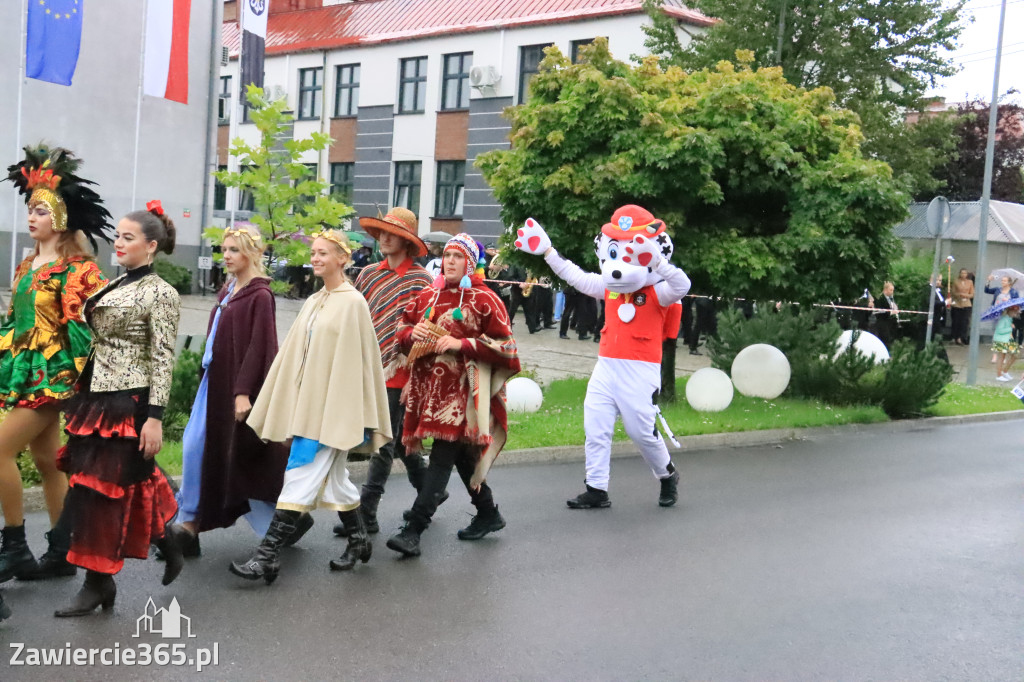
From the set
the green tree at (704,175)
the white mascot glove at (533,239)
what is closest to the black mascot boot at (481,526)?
the white mascot glove at (533,239)

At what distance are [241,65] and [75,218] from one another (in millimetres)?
20129

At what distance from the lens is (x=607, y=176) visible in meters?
12.5

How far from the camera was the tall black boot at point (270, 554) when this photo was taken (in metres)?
5.96

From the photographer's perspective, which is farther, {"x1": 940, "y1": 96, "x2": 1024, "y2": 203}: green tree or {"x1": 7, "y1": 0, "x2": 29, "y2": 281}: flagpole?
{"x1": 940, "y1": 96, "x2": 1024, "y2": 203}: green tree

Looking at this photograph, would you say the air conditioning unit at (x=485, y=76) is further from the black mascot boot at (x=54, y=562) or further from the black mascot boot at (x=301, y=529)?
the black mascot boot at (x=54, y=562)

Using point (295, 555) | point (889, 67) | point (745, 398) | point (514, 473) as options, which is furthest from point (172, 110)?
point (295, 555)

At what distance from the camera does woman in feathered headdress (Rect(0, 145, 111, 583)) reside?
218 inches

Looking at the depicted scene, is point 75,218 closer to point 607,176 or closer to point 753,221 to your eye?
point 607,176

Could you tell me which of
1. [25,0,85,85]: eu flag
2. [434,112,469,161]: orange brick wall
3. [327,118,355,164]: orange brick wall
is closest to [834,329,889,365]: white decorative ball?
[25,0,85,85]: eu flag

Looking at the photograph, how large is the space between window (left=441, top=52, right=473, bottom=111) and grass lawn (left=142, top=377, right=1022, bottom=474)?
21373 millimetres

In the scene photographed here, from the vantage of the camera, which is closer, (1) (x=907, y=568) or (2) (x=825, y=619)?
(2) (x=825, y=619)

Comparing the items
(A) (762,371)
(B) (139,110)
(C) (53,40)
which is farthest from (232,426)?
(B) (139,110)

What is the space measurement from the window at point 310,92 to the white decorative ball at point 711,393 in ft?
97.9

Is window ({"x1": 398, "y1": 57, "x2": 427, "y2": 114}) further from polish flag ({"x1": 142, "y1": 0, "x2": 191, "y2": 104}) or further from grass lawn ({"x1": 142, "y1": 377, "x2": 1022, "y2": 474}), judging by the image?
grass lawn ({"x1": 142, "y1": 377, "x2": 1022, "y2": 474})
